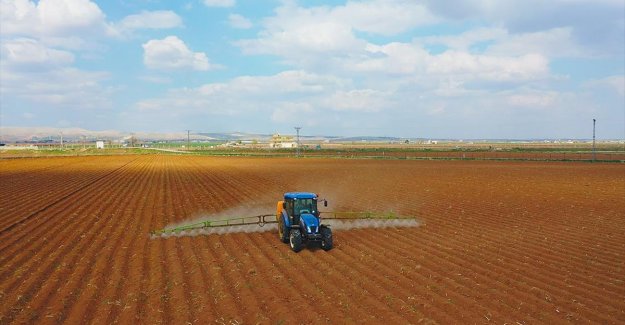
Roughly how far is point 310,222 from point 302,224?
330mm

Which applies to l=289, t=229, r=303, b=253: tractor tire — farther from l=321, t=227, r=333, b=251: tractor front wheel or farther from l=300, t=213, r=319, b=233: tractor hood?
l=321, t=227, r=333, b=251: tractor front wheel

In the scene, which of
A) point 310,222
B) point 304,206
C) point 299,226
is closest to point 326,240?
point 310,222

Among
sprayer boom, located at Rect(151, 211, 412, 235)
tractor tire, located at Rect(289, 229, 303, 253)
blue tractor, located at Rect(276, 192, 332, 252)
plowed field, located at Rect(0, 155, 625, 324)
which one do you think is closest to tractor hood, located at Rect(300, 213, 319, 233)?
blue tractor, located at Rect(276, 192, 332, 252)

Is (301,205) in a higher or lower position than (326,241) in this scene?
higher

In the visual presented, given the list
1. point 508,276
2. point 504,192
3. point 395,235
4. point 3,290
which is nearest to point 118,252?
point 3,290

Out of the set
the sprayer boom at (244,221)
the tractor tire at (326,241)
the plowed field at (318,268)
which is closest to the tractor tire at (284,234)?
the plowed field at (318,268)

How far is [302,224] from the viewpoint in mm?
13766

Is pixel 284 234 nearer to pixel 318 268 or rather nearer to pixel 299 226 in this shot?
pixel 299 226

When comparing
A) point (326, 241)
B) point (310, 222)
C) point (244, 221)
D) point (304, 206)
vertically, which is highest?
point (304, 206)

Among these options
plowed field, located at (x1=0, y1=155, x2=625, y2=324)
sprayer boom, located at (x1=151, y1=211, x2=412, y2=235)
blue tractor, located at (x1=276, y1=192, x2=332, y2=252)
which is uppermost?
blue tractor, located at (x1=276, y1=192, x2=332, y2=252)

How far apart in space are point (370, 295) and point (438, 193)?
766 inches

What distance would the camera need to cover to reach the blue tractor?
13.5 meters

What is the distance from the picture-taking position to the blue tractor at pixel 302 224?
44.1ft

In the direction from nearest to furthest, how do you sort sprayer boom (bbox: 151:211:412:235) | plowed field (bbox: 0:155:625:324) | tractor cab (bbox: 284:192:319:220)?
plowed field (bbox: 0:155:625:324), tractor cab (bbox: 284:192:319:220), sprayer boom (bbox: 151:211:412:235)
